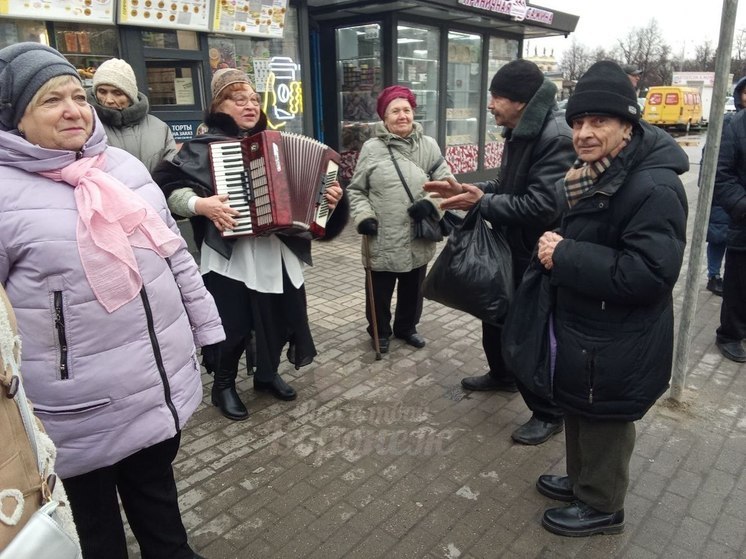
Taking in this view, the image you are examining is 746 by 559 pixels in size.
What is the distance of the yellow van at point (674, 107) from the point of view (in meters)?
29.2

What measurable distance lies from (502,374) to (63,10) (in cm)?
493

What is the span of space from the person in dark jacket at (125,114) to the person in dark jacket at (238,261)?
585 mm

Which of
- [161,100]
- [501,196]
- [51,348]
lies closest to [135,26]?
[161,100]

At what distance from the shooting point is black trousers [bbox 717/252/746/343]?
4191mm

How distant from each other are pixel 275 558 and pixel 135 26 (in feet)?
17.4

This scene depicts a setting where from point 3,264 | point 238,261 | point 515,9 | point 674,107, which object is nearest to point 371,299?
point 238,261

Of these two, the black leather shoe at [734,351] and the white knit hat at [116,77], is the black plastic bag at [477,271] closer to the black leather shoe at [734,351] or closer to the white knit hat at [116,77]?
the black leather shoe at [734,351]

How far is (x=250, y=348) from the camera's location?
3811mm

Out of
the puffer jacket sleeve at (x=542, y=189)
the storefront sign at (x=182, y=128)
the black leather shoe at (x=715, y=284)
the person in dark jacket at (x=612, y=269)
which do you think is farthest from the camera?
the storefront sign at (x=182, y=128)

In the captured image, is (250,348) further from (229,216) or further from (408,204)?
(408,204)

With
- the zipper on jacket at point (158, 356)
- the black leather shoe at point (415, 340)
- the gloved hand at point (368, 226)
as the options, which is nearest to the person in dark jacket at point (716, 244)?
the black leather shoe at point (415, 340)

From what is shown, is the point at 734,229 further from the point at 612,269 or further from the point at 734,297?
the point at 612,269

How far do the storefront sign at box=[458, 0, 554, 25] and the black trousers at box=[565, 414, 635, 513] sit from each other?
7308 mm

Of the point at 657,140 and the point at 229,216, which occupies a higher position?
the point at 657,140
